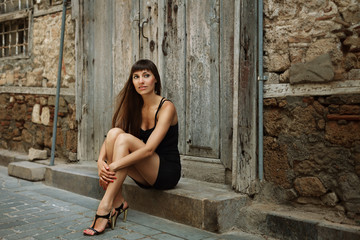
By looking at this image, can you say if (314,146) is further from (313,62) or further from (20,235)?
(20,235)

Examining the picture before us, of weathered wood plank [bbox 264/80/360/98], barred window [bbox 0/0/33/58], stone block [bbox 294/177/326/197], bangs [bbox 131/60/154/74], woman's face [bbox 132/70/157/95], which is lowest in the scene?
stone block [bbox 294/177/326/197]

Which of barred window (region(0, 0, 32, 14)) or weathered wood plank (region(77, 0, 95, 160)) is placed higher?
barred window (region(0, 0, 32, 14))

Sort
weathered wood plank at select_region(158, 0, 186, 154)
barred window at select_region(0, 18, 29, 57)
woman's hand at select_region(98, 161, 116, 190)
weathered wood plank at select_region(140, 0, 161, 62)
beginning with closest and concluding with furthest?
1. woman's hand at select_region(98, 161, 116, 190)
2. weathered wood plank at select_region(158, 0, 186, 154)
3. weathered wood plank at select_region(140, 0, 161, 62)
4. barred window at select_region(0, 18, 29, 57)

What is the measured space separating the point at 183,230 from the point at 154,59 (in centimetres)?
216

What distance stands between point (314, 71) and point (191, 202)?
1.45m

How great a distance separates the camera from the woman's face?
11.8 feet


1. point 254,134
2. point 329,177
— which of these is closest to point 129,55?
point 254,134

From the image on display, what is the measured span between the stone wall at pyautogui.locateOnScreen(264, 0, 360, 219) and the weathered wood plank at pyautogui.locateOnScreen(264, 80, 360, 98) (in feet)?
0.07

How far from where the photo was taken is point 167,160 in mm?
3664

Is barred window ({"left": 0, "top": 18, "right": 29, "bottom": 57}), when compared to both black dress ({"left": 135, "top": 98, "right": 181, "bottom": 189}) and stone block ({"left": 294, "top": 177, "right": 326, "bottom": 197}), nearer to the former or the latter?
black dress ({"left": 135, "top": 98, "right": 181, "bottom": 189})

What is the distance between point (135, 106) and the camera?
3.79 m

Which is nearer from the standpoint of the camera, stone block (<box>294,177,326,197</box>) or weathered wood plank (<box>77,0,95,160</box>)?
stone block (<box>294,177,326,197</box>)

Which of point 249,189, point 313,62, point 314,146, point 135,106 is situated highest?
point 313,62

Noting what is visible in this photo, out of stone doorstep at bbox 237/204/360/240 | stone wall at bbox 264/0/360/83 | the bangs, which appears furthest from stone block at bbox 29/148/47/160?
stone wall at bbox 264/0/360/83
